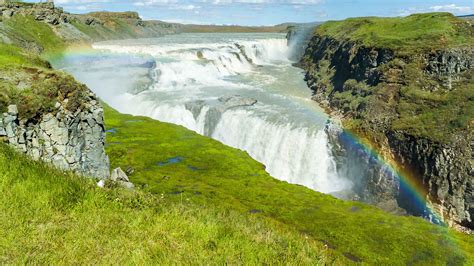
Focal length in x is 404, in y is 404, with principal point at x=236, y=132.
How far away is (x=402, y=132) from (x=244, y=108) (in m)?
25.9

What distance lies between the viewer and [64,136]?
85.3ft

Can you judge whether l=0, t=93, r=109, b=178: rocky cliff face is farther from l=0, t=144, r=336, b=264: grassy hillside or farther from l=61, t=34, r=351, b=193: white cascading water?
l=61, t=34, r=351, b=193: white cascading water

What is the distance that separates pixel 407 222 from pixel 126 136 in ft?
130

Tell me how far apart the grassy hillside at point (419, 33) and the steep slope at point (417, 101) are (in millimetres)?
152

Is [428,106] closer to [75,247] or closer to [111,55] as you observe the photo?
[75,247]

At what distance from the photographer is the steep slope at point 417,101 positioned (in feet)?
149

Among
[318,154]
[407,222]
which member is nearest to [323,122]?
[318,154]

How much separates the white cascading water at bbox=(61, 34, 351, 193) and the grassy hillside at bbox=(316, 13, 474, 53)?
1717 cm

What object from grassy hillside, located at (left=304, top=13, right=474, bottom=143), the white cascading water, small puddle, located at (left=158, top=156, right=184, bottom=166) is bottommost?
small puddle, located at (left=158, top=156, right=184, bottom=166)

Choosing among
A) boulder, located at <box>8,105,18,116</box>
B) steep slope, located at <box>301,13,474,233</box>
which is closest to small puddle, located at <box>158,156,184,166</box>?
steep slope, located at <box>301,13,474,233</box>

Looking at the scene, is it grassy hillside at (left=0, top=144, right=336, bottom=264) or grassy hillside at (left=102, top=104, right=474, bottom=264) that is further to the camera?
grassy hillside at (left=102, top=104, right=474, bottom=264)

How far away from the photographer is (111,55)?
12019 cm

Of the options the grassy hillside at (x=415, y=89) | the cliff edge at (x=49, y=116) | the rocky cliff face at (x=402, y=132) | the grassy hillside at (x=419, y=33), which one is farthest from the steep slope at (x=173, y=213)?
the grassy hillside at (x=419, y=33)

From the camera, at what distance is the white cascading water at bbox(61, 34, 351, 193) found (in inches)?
2238
